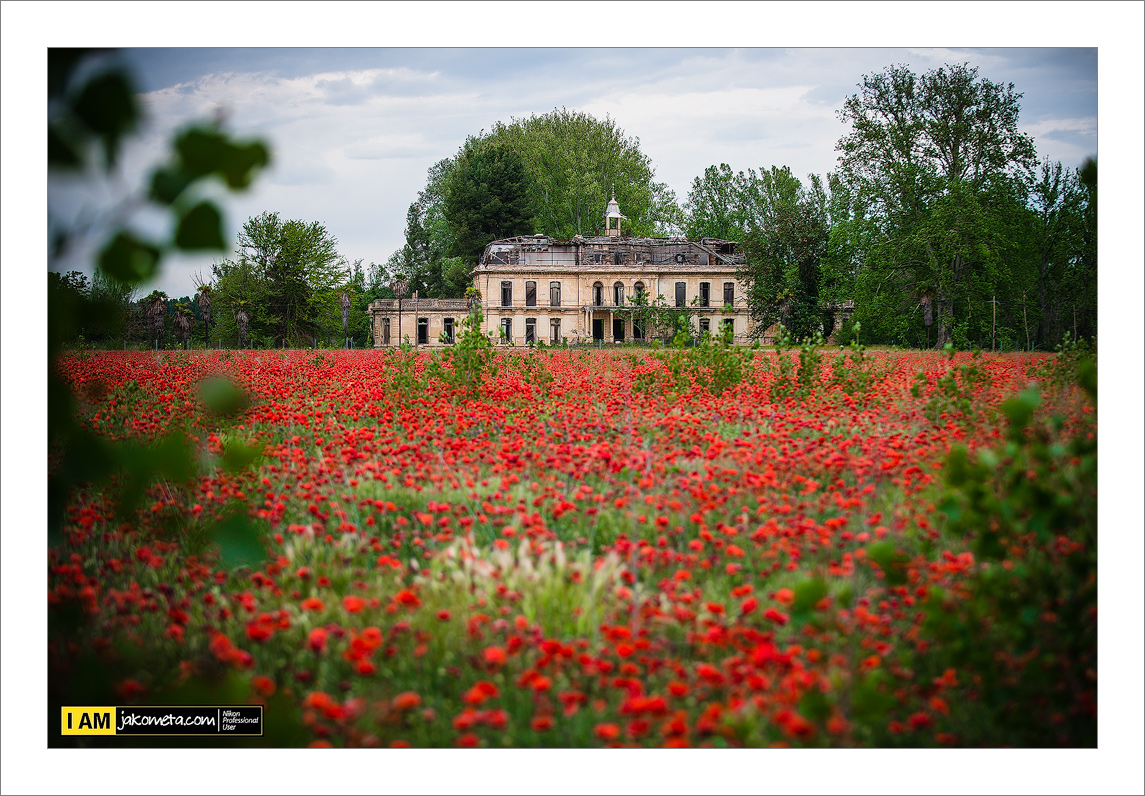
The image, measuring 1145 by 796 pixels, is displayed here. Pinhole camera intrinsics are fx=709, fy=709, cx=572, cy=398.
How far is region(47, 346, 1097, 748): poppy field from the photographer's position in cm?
198

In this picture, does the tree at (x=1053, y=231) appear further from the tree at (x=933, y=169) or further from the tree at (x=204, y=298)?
the tree at (x=204, y=298)

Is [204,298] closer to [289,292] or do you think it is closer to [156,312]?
[156,312]

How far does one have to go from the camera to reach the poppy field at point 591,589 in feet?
6.48

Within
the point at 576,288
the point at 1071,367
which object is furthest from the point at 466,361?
the point at 576,288

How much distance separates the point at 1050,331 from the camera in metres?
4.49

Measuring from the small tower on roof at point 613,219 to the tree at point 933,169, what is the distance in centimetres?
2573

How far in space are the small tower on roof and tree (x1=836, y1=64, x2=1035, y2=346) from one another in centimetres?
2573

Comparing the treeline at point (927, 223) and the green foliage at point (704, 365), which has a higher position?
the treeline at point (927, 223)

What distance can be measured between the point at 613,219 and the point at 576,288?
17.7 feet

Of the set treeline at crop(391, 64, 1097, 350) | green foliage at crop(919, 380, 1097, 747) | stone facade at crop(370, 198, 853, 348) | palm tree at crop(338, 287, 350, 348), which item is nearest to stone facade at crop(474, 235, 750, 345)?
stone facade at crop(370, 198, 853, 348)

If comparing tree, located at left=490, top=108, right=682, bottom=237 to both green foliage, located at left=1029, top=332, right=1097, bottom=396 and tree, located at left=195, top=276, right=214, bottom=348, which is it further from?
green foliage, located at left=1029, top=332, right=1097, bottom=396

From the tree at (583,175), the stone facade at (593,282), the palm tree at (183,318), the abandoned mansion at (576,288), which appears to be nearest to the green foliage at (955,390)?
the palm tree at (183,318)

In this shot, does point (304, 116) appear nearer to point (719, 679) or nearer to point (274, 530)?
point (274, 530)

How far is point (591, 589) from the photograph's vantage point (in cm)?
256
